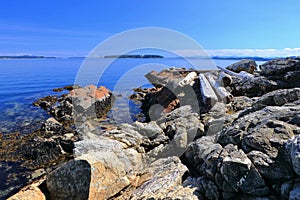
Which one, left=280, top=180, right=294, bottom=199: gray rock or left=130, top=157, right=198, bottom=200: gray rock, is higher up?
left=280, top=180, right=294, bottom=199: gray rock

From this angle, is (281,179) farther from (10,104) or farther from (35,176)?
(10,104)

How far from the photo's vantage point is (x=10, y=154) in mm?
11273

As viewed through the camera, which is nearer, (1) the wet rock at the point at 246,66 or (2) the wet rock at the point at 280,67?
(2) the wet rock at the point at 280,67

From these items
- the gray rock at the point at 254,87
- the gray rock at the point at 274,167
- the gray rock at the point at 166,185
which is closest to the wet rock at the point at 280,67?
the gray rock at the point at 254,87

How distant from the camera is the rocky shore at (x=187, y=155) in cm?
505

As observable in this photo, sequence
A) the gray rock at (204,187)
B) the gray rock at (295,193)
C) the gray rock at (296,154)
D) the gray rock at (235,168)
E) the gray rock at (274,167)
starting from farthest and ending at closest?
the gray rock at (204,187)
the gray rock at (235,168)
the gray rock at (274,167)
the gray rock at (296,154)
the gray rock at (295,193)

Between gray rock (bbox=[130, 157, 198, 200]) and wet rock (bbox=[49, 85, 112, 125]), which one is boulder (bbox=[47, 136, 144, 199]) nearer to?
gray rock (bbox=[130, 157, 198, 200])

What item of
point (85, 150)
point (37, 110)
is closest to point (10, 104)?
point (37, 110)

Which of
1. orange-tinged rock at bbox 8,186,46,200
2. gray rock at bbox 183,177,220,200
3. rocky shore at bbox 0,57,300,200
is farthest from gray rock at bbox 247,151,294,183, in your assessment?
orange-tinged rock at bbox 8,186,46,200

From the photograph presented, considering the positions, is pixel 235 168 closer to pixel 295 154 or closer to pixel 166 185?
pixel 295 154

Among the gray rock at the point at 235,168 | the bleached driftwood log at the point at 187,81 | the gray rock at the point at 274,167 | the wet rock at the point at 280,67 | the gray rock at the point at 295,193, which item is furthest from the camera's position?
the bleached driftwood log at the point at 187,81

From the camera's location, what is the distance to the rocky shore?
16.6 feet

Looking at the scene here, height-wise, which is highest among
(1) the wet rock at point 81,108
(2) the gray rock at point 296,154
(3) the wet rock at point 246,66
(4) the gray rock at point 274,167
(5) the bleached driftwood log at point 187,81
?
(3) the wet rock at point 246,66

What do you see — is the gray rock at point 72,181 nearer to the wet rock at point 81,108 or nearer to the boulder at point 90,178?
the boulder at point 90,178
